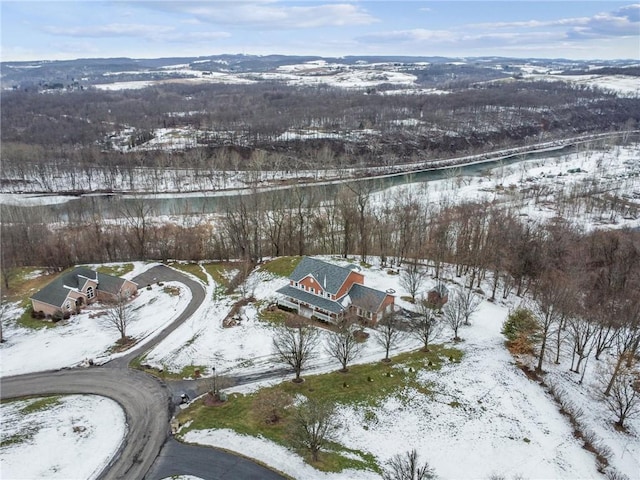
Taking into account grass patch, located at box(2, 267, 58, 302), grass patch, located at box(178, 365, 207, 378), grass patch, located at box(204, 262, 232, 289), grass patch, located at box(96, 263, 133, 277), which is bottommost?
grass patch, located at box(2, 267, 58, 302)

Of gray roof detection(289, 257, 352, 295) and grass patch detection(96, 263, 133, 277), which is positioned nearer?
gray roof detection(289, 257, 352, 295)

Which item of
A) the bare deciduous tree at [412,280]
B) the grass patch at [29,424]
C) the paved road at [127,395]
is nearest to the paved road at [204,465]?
the paved road at [127,395]

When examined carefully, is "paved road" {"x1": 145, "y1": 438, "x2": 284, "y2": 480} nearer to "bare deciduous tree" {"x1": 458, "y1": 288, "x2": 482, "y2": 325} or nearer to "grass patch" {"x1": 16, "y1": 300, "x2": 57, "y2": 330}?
"bare deciduous tree" {"x1": 458, "y1": 288, "x2": 482, "y2": 325}

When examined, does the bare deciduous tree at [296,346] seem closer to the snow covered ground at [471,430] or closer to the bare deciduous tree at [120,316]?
the snow covered ground at [471,430]

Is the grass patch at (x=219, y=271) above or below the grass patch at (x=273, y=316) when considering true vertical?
below

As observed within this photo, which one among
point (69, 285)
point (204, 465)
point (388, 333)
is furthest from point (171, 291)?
point (204, 465)

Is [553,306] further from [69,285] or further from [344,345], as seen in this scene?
[69,285]

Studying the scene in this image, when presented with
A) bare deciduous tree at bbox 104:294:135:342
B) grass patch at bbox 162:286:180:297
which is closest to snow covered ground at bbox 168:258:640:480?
bare deciduous tree at bbox 104:294:135:342
